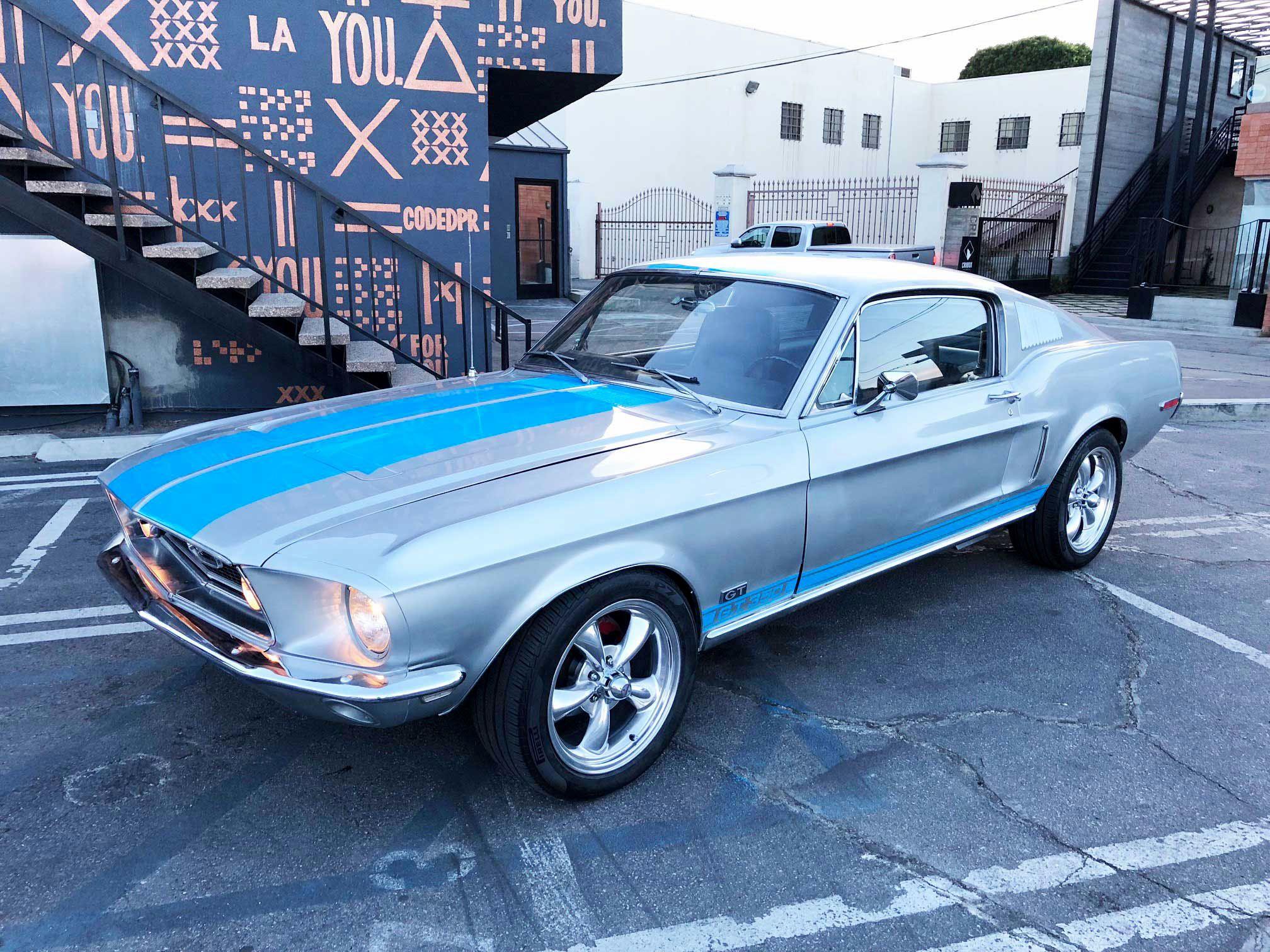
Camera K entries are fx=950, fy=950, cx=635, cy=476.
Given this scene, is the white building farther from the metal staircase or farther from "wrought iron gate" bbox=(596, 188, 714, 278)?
the metal staircase

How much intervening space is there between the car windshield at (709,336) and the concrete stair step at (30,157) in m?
4.74

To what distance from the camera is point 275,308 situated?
684 cm

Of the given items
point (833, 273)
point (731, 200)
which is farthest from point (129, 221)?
point (731, 200)

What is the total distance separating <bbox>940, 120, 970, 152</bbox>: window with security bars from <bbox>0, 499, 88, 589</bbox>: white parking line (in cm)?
3588

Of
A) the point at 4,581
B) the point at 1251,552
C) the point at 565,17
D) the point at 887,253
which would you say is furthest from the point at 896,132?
the point at 4,581

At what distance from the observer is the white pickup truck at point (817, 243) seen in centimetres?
1616

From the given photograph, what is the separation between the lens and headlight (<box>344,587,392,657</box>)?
2.36 m

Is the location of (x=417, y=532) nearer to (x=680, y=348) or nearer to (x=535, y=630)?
(x=535, y=630)

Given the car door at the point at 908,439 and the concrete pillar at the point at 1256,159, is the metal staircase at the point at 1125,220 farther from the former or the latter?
the car door at the point at 908,439

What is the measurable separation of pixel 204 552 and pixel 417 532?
25.3 inches

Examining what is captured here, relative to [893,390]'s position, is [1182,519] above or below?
below

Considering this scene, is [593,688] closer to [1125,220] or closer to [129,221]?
[129,221]

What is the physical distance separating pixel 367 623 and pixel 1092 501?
3.98 m

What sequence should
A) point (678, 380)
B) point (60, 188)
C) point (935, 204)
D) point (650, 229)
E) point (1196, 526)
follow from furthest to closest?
point (650, 229)
point (935, 204)
point (60, 188)
point (1196, 526)
point (678, 380)
